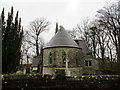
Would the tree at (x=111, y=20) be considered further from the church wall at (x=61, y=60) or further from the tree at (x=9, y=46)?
the tree at (x=9, y=46)

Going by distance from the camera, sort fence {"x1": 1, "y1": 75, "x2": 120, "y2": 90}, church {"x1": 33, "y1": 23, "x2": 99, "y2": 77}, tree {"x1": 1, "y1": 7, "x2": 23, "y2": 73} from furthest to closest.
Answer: church {"x1": 33, "y1": 23, "x2": 99, "y2": 77} → tree {"x1": 1, "y1": 7, "x2": 23, "y2": 73} → fence {"x1": 1, "y1": 75, "x2": 120, "y2": 90}

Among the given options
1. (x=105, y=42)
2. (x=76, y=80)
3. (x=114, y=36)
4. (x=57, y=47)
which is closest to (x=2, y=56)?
(x=76, y=80)

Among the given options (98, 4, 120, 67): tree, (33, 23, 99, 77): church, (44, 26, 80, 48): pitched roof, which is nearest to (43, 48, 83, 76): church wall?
(33, 23, 99, 77): church

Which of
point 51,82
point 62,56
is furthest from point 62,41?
point 51,82

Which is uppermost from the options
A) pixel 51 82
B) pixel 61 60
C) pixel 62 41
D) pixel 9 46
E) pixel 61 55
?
pixel 62 41

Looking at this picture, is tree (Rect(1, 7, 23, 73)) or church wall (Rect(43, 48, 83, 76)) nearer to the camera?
tree (Rect(1, 7, 23, 73))

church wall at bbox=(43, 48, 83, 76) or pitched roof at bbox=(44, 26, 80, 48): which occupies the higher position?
pitched roof at bbox=(44, 26, 80, 48)

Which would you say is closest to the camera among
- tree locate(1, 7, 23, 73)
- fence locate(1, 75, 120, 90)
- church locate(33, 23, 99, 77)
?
fence locate(1, 75, 120, 90)

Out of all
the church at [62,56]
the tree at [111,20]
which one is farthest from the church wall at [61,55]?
the tree at [111,20]

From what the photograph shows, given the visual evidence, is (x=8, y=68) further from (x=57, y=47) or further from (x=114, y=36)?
(x=114, y=36)

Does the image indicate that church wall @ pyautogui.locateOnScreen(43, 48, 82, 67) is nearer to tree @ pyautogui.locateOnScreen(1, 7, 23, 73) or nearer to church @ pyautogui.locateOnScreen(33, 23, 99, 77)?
church @ pyautogui.locateOnScreen(33, 23, 99, 77)

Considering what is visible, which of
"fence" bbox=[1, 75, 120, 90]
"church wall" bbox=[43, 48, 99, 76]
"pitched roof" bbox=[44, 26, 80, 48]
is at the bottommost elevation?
"fence" bbox=[1, 75, 120, 90]

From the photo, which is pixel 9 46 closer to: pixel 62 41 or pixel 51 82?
pixel 51 82

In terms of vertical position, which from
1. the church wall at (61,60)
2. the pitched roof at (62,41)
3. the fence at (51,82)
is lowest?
the fence at (51,82)
